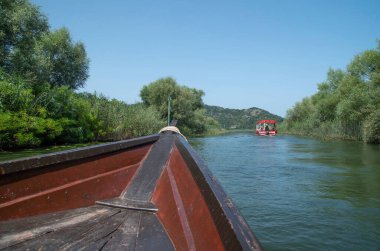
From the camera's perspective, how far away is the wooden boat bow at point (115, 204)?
1.78 meters

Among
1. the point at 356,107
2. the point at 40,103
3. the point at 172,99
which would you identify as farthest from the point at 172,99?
the point at 40,103

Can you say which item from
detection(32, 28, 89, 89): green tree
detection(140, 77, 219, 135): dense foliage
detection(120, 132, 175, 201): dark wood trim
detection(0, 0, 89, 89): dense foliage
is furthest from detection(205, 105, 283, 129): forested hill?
detection(120, 132, 175, 201): dark wood trim

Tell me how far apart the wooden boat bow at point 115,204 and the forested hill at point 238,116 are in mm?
127762

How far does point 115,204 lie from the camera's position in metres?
2.91

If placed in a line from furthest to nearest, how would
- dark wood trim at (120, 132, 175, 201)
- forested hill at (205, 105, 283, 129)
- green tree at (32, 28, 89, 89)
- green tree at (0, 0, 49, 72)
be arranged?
forested hill at (205, 105, 283, 129)
green tree at (32, 28, 89, 89)
green tree at (0, 0, 49, 72)
dark wood trim at (120, 132, 175, 201)

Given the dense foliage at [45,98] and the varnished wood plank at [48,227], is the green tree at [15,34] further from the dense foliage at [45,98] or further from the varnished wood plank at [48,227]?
the varnished wood plank at [48,227]

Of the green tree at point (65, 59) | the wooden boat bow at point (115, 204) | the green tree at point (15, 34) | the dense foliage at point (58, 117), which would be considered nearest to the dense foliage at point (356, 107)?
the dense foliage at point (58, 117)

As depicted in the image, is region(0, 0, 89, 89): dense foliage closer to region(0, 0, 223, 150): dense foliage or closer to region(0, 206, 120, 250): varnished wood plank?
region(0, 0, 223, 150): dense foliage

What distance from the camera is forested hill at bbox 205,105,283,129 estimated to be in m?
137

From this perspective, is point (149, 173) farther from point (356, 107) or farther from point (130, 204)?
point (356, 107)

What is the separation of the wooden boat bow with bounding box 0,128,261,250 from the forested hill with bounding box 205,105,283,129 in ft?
419

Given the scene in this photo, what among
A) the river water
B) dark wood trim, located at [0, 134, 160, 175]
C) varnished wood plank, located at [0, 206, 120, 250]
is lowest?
the river water

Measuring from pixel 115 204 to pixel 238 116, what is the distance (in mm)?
166739

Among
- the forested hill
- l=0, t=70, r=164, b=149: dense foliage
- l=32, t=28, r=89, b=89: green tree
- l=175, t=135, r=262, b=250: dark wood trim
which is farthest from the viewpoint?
the forested hill
